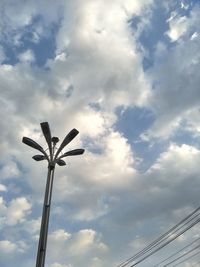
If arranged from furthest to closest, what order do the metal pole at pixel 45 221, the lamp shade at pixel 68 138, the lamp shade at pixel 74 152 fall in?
the lamp shade at pixel 74 152
the lamp shade at pixel 68 138
the metal pole at pixel 45 221

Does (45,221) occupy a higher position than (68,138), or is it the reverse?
(68,138)

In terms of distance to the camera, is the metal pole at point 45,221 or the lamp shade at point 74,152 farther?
the lamp shade at point 74,152

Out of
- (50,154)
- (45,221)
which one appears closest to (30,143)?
(50,154)

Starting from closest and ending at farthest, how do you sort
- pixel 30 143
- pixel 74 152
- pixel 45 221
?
1. pixel 45 221
2. pixel 30 143
3. pixel 74 152

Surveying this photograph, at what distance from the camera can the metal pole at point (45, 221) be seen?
15.1 meters

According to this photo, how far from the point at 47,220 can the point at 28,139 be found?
3098 millimetres

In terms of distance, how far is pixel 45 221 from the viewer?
52.1 ft

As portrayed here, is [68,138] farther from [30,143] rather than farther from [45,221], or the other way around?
[45,221]

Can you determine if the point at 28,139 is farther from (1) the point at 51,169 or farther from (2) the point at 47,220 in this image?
(2) the point at 47,220

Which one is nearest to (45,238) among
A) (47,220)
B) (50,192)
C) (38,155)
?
(47,220)

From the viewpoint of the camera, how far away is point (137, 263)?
25.9 metres

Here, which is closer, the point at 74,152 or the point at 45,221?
the point at 45,221

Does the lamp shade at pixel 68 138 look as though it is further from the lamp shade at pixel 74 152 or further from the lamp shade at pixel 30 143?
the lamp shade at pixel 30 143

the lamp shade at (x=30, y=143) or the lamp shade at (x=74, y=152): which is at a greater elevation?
the lamp shade at (x=30, y=143)
